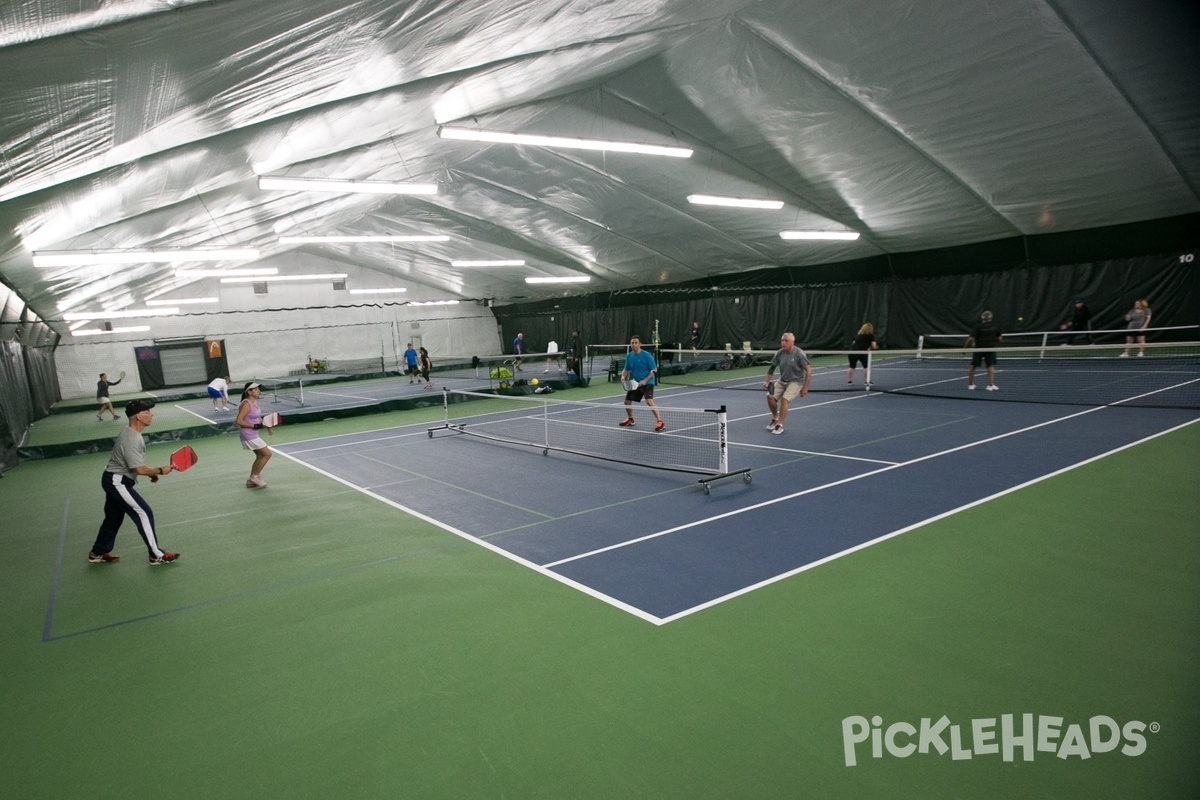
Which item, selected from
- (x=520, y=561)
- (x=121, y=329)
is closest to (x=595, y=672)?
(x=520, y=561)

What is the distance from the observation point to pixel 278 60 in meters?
7.50

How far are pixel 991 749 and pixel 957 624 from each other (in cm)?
142

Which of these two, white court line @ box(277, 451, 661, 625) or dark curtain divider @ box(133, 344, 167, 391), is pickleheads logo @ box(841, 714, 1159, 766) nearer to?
white court line @ box(277, 451, 661, 625)

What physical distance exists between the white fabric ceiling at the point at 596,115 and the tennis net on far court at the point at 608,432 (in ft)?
19.0

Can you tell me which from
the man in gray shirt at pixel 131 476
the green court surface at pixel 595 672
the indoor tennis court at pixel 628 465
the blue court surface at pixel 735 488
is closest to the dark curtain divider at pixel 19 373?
the indoor tennis court at pixel 628 465

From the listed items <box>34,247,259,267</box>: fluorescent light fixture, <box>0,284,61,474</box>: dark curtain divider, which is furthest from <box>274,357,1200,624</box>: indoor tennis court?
<box>0,284,61,474</box>: dark curtain divider

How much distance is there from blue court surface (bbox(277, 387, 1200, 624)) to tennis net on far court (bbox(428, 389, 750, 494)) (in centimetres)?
27

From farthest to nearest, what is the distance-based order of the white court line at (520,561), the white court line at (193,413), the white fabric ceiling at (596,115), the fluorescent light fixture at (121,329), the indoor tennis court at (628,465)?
the fluorescent light fixture at (121,329) → the white court line at (193,413) → the white fabric ceiling at (596,115) → the white court line at (520,561) → the indoor tennis court at (628,465)

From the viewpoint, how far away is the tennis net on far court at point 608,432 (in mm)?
10092

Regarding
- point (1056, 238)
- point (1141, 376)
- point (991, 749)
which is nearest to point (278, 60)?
point (991, 749)

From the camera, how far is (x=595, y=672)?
4363mm

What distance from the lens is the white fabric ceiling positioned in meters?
6.85

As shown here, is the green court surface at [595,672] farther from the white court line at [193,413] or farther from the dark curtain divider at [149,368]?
the dark curtain divider at [149,368]

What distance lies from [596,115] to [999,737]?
1782 cm
